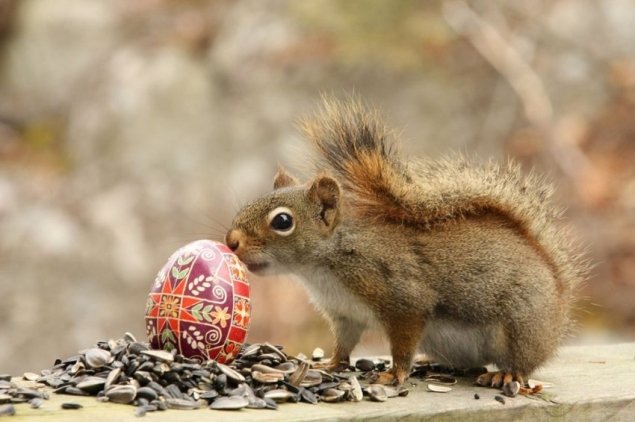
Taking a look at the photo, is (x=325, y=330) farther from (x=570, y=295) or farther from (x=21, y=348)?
(x=570, y=295)

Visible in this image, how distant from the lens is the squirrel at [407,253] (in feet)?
8.34

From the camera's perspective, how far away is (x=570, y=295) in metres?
2.80

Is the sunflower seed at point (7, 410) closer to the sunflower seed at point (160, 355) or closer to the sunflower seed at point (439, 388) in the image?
the sunflower seed at point (160, 355)

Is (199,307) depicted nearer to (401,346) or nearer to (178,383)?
(178,383)

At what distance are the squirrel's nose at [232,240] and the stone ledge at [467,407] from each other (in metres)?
0.50

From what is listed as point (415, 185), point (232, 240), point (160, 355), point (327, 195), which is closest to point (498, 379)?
point (415, 185)

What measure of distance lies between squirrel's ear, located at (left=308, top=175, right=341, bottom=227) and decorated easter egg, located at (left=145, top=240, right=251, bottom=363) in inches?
12.5

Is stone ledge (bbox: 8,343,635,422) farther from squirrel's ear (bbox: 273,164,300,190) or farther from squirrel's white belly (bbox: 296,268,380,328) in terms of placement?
squirrel's ear (bbox: 273,164,300,190)

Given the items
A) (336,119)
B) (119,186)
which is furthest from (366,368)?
(119,186)

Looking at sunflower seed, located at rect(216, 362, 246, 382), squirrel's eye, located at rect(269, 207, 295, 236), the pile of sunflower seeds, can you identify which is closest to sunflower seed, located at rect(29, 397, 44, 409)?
the pile of sunflower seeds

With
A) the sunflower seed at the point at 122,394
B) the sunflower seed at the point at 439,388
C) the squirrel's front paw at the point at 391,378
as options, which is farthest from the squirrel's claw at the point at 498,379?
the sunflower seed at the point at 122,394

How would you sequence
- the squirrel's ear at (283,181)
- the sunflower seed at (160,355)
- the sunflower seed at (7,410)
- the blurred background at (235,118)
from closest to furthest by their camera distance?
the sunflower seed at (7,410) → the sunflower seed at (160,355) → the squirrel's ear at (283,181) → the blurred background at (235,118)

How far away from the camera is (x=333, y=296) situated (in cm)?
259

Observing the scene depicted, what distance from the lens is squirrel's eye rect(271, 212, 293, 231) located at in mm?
2584
